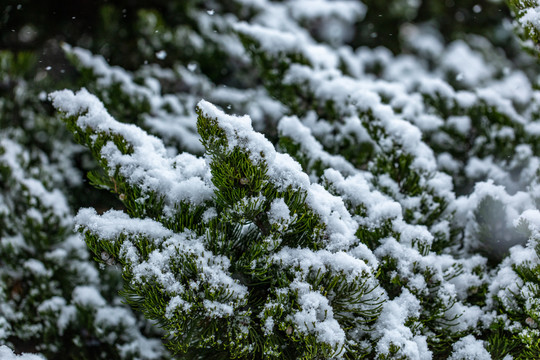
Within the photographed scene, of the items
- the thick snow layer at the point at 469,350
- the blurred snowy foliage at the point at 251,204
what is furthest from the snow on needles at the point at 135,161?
the thick snow layer at the point at 469,350

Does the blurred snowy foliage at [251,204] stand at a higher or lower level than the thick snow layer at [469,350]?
higher

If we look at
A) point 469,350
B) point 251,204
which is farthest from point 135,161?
point 469,350

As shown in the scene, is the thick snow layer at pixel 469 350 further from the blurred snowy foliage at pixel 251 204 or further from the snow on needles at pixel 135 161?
the snow on needles at pixel 135 161

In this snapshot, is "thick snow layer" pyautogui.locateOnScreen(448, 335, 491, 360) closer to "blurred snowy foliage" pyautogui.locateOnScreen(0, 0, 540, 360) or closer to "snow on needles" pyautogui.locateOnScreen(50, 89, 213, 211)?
"blurred snowy foliage" pyautogui.locateOnScreen(0, 0, 540, 360)

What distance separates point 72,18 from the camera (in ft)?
10.4

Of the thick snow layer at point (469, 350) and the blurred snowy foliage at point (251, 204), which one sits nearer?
the blurred snowy foliage at point (251, 204)

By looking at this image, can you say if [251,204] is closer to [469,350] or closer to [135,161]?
[135,161]

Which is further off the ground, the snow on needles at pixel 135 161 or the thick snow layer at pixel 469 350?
the snow on needles at pixel 135 161

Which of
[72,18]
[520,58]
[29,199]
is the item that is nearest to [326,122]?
[29,199]

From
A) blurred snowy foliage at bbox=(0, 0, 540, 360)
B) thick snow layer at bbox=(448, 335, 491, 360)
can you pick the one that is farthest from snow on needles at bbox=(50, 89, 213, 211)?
thick snow layer at bbox=(448, 335, 491, 360)

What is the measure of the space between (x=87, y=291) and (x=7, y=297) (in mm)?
343

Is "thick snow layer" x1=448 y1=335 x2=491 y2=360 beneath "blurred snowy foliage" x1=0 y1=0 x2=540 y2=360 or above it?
beneath

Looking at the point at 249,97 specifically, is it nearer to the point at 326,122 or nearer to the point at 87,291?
the point at 326,122

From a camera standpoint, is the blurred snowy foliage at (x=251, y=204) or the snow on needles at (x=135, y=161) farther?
the snow on needles at (x=135, y=161)
